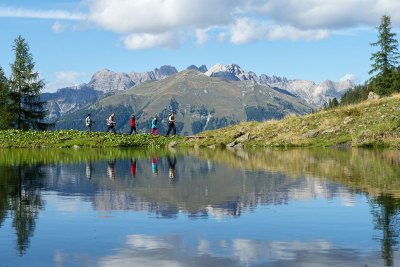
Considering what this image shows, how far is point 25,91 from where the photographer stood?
347ft

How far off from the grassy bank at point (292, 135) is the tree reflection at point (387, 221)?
1419 inches

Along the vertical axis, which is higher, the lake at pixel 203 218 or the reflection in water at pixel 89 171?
the reflection in water at pixel 89 171

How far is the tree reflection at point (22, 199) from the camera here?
16.5 m

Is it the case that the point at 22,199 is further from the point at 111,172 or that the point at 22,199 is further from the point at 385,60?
the point at 385,60

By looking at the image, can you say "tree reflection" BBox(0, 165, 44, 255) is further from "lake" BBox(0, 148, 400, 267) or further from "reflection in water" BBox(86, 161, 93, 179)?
"reflection in water" BBox(86, 161, 93, 179)

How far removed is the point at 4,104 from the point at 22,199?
84971mm

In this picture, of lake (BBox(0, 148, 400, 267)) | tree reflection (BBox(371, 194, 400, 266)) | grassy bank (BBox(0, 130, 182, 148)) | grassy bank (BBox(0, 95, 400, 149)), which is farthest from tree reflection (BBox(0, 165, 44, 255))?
grassy bank (BBox(0, 95, 400, 149))

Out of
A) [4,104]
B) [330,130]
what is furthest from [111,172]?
[4,104]

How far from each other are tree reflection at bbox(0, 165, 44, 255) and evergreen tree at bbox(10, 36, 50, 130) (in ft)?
232

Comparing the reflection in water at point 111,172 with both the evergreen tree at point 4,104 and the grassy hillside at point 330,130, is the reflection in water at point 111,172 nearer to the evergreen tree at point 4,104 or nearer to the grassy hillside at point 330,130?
the grassy hillside at point 330,130

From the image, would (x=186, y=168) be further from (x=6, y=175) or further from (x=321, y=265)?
(x=321, y=265)

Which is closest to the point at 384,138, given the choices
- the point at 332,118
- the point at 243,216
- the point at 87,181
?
the point at 332,118

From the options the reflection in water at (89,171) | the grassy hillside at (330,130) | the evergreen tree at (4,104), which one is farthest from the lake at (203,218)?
the evergreen tree at (4,104)

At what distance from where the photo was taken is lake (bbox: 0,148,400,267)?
1323 centimetres
